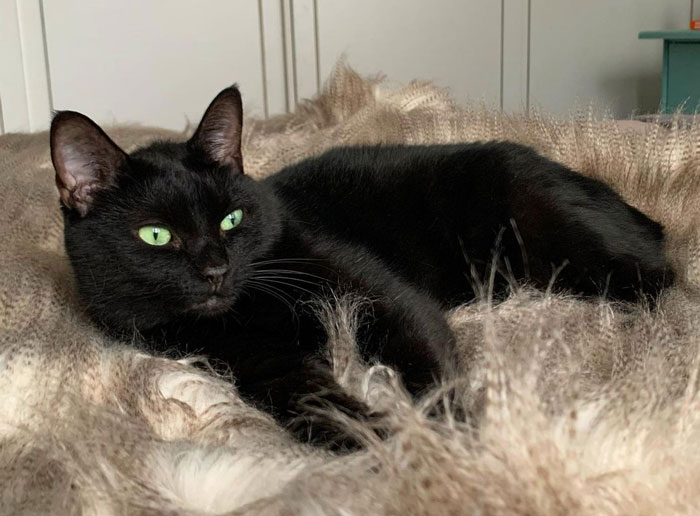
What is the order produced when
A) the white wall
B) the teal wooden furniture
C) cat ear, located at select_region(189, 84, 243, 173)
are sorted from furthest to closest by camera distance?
the teal wooden furniture
the white wall
cat ear, located at select_region(189, 84, 243, 173)

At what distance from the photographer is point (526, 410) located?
14.6 inches

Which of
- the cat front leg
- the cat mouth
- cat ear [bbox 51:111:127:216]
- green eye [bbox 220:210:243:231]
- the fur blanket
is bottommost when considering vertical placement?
the cat front leg

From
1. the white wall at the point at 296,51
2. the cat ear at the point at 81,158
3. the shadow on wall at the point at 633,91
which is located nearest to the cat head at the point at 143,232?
the cat ear at the point at 81,158

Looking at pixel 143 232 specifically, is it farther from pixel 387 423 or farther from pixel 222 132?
pixel 387 423

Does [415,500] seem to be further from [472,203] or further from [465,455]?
[472,203]

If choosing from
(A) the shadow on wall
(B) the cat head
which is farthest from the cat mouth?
(A) the shadow on wall

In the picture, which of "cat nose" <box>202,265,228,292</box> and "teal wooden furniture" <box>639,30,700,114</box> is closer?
"cat nose" <box>202,265,228,292</box>

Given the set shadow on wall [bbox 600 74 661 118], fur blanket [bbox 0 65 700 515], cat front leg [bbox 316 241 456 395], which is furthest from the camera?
shadow on wall [bbox 600 74 661 118]

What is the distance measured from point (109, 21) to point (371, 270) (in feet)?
4.57

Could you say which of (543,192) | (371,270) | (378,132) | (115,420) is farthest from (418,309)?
(378,132)

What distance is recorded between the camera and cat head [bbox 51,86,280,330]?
2.34 ft

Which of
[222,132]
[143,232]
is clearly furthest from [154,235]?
[222,132]

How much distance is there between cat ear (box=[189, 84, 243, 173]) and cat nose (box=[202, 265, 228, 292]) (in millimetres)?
152

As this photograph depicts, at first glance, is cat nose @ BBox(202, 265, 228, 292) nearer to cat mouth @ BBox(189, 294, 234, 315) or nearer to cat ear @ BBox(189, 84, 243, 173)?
cat mouth @ BBox(189, 294, 234, 315)
